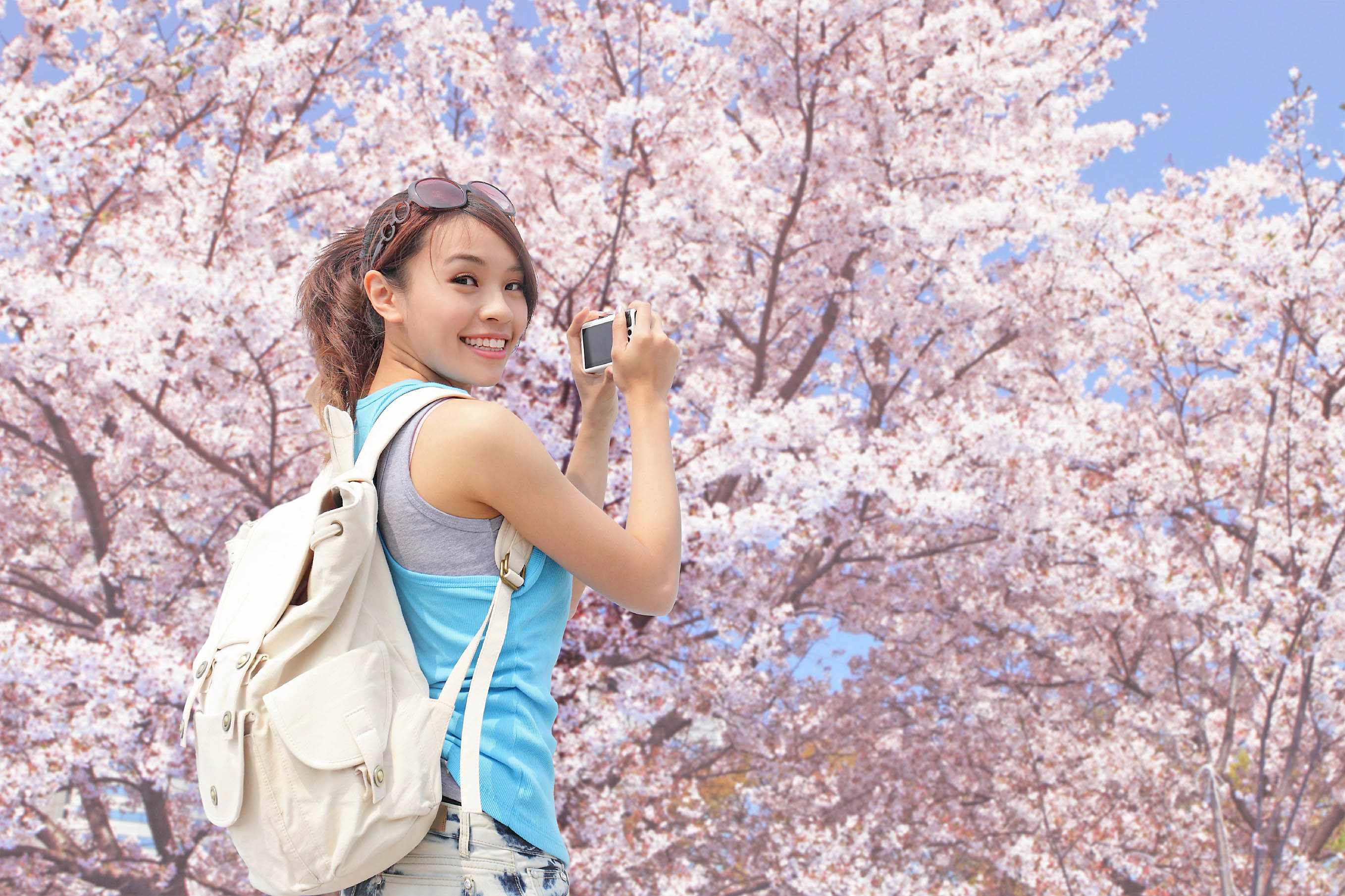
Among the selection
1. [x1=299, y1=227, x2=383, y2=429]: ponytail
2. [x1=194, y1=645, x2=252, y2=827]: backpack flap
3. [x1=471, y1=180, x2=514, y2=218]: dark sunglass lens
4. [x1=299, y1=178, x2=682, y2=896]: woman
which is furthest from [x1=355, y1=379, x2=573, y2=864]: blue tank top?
[x1=471, y1=180, x2=514, y2=218]: dark sunglass lens

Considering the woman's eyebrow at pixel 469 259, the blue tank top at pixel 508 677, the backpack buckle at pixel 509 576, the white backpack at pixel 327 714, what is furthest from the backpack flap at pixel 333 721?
the woman's eyebrow at pixel 469 259

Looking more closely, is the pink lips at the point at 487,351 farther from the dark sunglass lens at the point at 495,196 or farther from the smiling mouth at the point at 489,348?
the dark sunglass lens at the point at 495,196

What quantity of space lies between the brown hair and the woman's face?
0.06ft

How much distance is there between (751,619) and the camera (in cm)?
856

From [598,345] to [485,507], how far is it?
1.39 feet

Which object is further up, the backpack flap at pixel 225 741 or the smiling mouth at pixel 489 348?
the smiling mouth at pixel 489 348

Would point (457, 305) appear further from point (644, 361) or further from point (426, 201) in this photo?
point (644, 361)

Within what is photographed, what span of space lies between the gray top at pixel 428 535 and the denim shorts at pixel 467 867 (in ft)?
0.96

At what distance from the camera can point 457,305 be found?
4.89ft

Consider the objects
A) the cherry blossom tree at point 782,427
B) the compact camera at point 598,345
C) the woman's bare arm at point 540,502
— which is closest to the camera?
the woman's bare arm at point 540,502

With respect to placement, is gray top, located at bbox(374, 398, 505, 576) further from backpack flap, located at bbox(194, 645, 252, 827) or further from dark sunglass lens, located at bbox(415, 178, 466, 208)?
dark sunglass lens, located at bbox(415, 178, 466, 208)

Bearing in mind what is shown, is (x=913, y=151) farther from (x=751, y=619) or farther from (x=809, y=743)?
(x=809, y=743)

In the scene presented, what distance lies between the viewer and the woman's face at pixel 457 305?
58.8 inches

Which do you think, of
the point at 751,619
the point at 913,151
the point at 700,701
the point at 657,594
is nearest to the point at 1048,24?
the point at 913,151
